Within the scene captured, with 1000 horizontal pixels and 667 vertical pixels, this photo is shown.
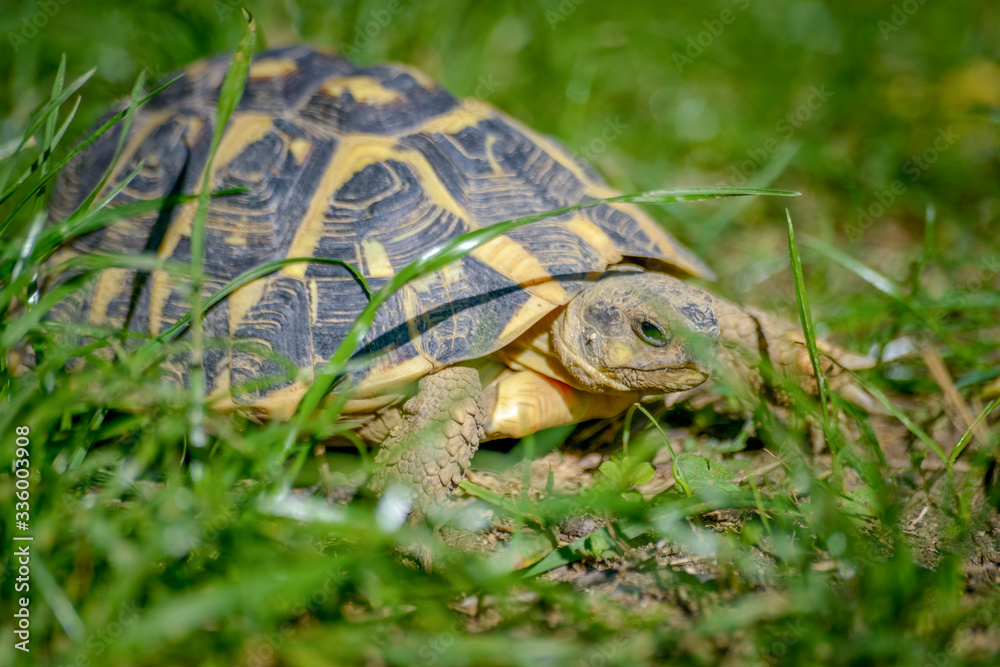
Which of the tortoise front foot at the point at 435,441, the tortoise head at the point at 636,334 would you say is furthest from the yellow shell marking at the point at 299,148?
the tortoise head at the point at 636,334

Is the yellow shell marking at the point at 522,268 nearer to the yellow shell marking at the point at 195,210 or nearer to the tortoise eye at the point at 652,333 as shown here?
the tortoise eye at the point at 652,333

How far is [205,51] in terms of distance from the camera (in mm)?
4371

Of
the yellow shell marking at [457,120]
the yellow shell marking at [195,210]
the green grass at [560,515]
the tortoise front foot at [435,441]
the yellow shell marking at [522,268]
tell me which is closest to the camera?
the green grass at [560,515]

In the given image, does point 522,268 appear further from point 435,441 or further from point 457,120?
point 457,120

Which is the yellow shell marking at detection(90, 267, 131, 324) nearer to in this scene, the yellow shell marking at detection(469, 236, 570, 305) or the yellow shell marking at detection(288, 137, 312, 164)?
the yellow shell marking at detection(288, 137, 312, 164)

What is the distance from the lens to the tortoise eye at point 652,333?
230cm

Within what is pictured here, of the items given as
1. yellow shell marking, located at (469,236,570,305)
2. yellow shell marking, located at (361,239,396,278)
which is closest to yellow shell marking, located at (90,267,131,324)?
yellow shell marking, located at (361,239,396,278)

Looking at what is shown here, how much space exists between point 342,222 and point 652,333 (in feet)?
4.08

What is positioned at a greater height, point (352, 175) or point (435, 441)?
point (352, 175)

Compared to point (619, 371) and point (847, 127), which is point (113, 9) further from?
point (847, 127)

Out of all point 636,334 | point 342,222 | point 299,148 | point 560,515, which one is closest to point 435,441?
point 560,515

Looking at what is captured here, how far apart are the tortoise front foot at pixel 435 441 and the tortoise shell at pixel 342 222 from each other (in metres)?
0.11

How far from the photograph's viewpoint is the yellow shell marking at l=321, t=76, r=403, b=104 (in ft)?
9.11

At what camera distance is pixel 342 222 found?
8.24 feet
